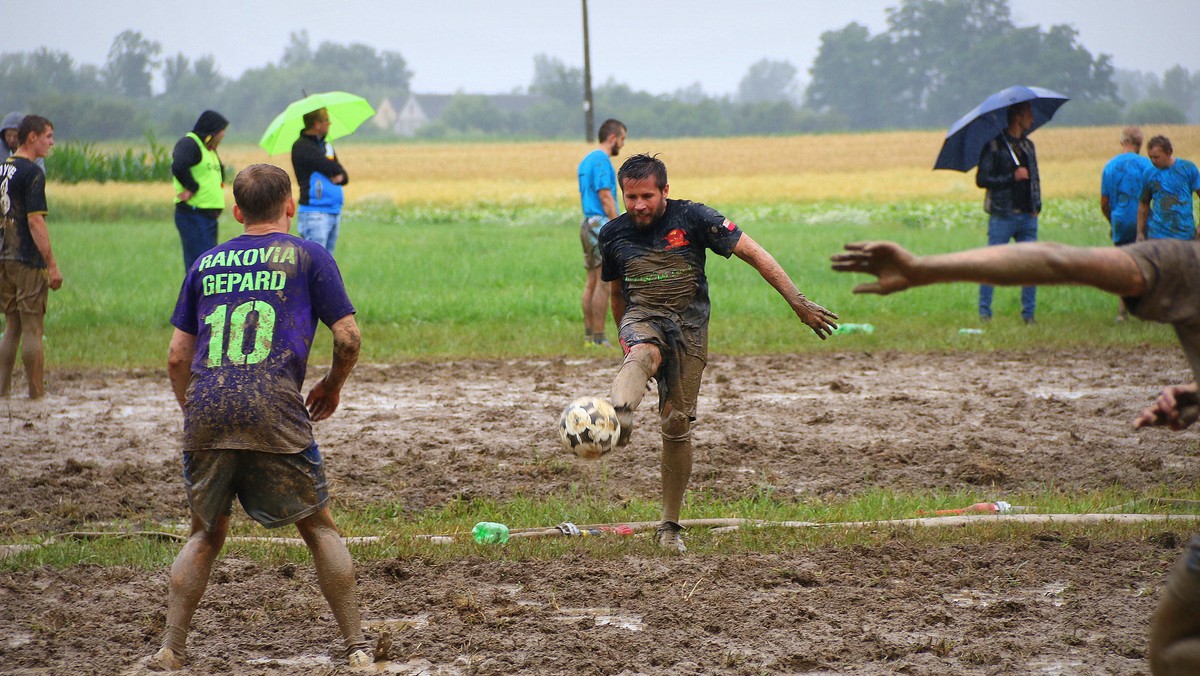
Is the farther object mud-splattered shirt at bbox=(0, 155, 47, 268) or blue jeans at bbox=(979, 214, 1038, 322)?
blue jeans at bbox=(979, 214, 1038, 322)

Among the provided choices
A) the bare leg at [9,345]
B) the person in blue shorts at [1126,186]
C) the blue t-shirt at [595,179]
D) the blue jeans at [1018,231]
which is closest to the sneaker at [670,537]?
the blue t-shirt at [595,179]

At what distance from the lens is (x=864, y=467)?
26.2 feet

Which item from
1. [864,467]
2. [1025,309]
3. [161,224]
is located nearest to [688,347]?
[864,467]

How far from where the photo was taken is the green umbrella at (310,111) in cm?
1220

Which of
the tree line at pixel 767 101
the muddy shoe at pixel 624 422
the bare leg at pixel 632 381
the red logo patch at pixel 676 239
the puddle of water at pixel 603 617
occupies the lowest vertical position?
the puddle of water at pixel 603 617

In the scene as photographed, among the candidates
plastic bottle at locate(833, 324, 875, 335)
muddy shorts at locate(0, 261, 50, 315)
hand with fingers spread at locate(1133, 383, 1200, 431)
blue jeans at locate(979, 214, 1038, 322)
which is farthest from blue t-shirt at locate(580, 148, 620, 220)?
hand with fingers spread at locate(1133, 383, 1200, 431)

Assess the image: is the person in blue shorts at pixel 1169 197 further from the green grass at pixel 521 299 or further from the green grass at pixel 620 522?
the green grass at pixel 620 522

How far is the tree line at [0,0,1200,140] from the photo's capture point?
Result: 56312mm

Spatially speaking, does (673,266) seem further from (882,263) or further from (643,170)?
(882,263)

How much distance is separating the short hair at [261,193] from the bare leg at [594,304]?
771cm

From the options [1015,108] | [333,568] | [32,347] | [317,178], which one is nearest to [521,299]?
[317,178]

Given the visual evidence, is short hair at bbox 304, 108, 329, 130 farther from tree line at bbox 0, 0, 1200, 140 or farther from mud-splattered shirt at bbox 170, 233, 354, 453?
tree line at bbox 0, 0, 1200, 140

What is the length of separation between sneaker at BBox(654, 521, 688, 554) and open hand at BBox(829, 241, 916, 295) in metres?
3.00

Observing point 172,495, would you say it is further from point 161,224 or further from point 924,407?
point 161,224
